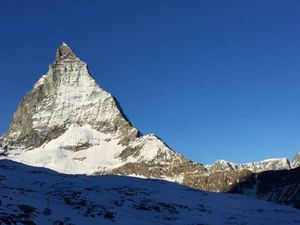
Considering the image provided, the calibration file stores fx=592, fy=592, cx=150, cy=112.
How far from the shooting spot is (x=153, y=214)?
4582 inches

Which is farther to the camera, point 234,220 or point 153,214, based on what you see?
point 234,220

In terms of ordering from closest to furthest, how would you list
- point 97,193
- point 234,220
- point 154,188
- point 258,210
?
1. point 234,220
2. point 97,193
3. point 258,210
4. point 154,188

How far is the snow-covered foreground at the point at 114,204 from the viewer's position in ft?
268

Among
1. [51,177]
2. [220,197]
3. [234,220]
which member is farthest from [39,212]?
[220,197]

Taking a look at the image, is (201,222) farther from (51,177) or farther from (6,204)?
(51,177)

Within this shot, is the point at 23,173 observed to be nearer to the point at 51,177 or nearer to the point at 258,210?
the point at 51,177

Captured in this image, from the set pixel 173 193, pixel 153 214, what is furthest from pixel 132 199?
pixel 173 193

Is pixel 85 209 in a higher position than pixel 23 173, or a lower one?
lower

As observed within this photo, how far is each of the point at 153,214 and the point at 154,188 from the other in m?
56.5

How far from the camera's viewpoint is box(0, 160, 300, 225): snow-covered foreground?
81.8 m

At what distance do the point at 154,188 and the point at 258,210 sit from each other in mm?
31649

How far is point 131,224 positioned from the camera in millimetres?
88688

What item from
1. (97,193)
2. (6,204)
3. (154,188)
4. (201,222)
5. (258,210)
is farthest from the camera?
(154,188)

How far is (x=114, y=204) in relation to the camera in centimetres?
12181
